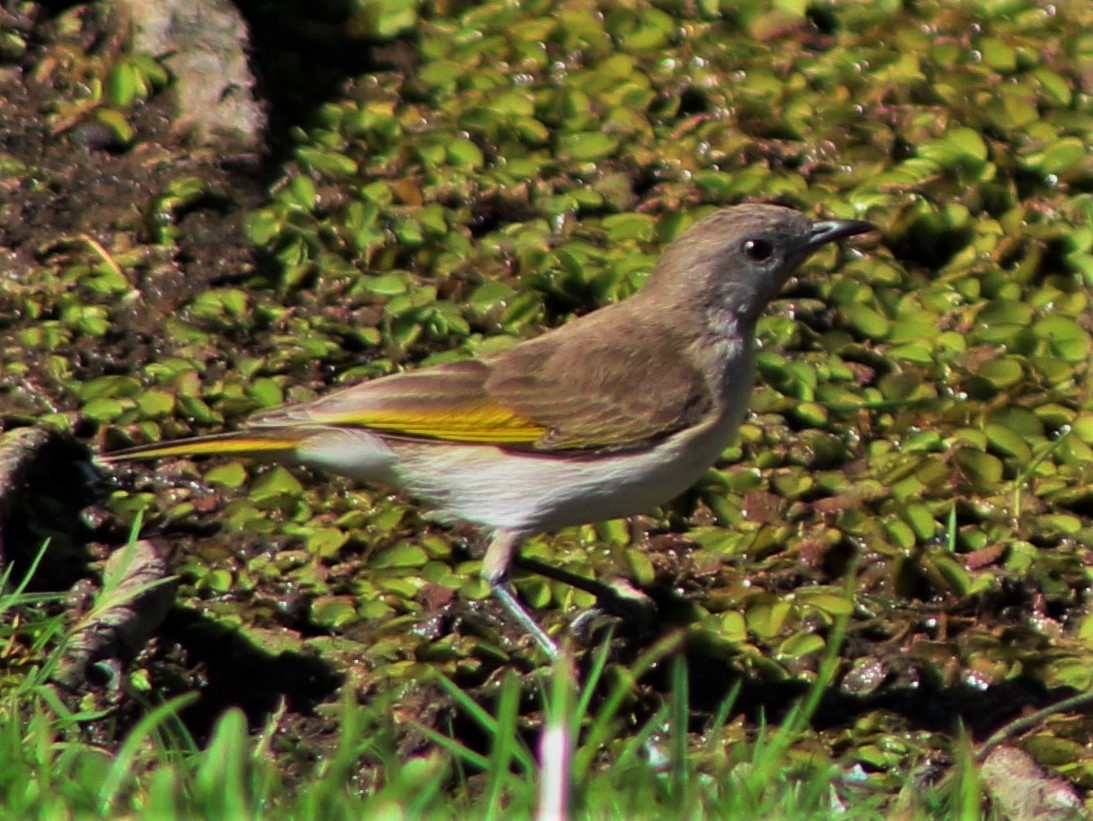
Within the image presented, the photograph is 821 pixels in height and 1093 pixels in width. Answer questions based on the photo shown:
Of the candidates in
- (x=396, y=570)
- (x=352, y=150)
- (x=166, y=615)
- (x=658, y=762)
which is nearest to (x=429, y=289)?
(x=352, y=150)

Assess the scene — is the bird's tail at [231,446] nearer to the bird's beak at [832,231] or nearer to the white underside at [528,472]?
the white underside at [528,472]

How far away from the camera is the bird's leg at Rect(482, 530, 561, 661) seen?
6.08 meters

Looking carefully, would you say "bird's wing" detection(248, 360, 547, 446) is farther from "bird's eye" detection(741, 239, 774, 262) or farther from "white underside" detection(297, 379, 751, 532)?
"bird's eye" detection(741, 239, 774, 262)

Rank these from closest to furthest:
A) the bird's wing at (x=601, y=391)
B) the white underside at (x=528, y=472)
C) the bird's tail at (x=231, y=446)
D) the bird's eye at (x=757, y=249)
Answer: the bird's tail at (x=231, y=446) → the white underside at (x=528, y=472) → the bird's wing at (x=601, y=391) → the bird's eye at (x=757, y=249)

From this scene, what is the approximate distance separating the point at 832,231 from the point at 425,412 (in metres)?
1.53

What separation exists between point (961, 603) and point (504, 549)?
61.9 inches

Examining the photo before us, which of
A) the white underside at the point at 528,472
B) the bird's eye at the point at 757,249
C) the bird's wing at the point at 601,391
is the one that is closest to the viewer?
the white underside at the point at 528,472

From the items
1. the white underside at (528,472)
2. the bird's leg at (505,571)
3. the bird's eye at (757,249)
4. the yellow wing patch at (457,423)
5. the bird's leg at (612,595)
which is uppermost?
the bird's eye at (757,249)

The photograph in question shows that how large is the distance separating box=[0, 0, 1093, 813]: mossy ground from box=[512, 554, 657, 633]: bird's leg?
0.10 meters

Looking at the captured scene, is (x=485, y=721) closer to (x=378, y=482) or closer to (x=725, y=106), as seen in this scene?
(x=378, y=482)

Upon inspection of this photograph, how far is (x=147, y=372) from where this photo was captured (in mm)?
7207

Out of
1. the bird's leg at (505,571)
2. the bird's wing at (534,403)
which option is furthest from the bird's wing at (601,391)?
the bird's leg at (505,571)

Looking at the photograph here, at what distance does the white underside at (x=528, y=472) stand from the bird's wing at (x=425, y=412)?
0.04 metres

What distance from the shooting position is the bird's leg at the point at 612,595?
615cm
